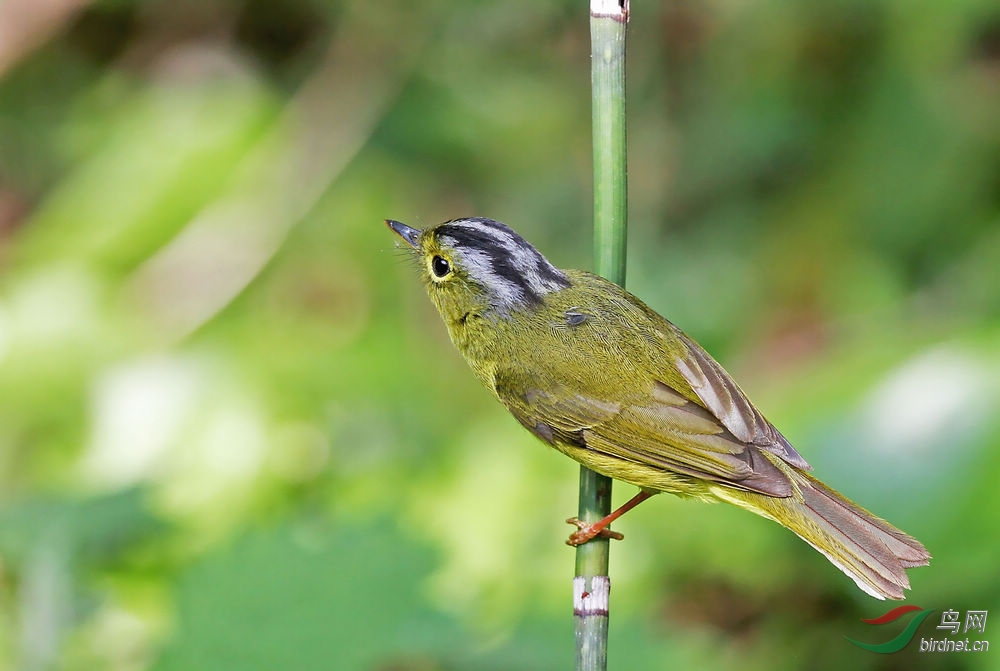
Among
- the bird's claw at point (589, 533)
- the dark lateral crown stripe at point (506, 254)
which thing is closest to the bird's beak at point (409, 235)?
the dark lateral crown stripe at point (506, 254)

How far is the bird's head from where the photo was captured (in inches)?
106

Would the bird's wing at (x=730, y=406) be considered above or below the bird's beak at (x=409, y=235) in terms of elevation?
below

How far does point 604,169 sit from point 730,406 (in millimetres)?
747

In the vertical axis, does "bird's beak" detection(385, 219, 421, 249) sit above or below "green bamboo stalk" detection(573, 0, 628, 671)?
above

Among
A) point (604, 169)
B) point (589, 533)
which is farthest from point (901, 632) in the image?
point (604, 169)

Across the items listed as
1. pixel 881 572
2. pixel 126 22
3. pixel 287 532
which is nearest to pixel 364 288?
Answer: pixel 126 22

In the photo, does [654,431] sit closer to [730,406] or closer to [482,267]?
[730,406]

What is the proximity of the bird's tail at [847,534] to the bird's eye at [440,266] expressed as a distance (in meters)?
0.93

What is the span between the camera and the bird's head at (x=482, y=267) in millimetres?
2701

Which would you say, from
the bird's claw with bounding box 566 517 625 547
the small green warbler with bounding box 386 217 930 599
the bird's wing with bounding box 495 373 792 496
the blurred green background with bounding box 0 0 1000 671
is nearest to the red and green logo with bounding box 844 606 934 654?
the blurred green background with bounding box 0 0 1000 671

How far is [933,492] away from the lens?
336 centimetres

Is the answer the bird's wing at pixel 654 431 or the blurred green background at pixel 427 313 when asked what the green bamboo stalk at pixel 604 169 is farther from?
the blurred green background at pixel 427 313

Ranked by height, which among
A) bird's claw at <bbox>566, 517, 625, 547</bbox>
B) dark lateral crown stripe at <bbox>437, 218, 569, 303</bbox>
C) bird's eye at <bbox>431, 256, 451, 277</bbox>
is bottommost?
bird's claw at <bbox>566, 517, 625, 547</bbox>

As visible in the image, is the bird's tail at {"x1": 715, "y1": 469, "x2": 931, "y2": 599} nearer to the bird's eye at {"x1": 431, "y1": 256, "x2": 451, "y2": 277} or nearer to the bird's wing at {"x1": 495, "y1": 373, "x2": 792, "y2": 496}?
the bird's wing at {"x1": 495, "y1": 373, "x2": 792, "y2": 496}
